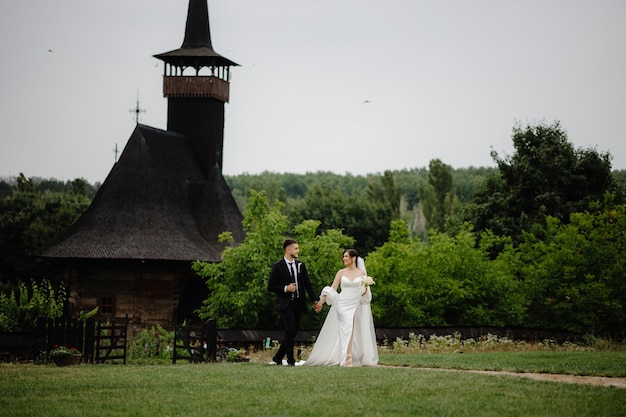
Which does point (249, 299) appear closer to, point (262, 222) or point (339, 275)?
point (262, 222)

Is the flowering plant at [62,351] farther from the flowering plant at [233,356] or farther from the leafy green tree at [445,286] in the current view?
the leafy green tree at [445,286]

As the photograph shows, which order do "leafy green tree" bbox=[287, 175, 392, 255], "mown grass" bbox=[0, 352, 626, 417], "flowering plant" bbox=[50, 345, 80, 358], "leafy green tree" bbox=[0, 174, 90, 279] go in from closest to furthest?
"mown grass" bbox=[0, 352, 626, 417]
"flowering plant" bbox=[50, 345, 80, 358]
"leafy green tree" bbox=[0, 174, 90, 279]
"leafy green tree" bbox=[287, 175, 392, 255]

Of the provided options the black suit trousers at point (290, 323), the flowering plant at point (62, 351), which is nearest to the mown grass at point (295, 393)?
the black suit trousers at point (290, 323)

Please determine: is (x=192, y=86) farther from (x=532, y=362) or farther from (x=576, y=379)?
(x=576, y=379)

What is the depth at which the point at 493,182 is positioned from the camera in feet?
169

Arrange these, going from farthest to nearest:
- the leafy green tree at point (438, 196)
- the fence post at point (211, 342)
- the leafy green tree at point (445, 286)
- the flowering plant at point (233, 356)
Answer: the leafy green tree at point (438, 196)
the leafy green tree at point (445, 286)
the flowering plant at point (233, 356)
the fence post at point (211, 342)

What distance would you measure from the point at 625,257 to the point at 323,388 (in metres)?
21.3

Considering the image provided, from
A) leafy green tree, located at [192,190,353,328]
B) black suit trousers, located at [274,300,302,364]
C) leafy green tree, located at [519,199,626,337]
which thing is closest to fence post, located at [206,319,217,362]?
black suit trousers, located at [274,300,302,364]

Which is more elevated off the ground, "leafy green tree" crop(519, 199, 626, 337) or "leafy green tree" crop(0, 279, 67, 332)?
"leafy green tree" crop(519, 199, 626, 337)

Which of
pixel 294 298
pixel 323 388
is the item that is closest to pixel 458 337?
pixel 294 298

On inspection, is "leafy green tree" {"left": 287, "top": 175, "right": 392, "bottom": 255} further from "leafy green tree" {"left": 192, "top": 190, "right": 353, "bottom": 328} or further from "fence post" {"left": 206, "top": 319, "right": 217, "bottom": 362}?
"fence post" {"left": 206, "top": 319, "right": 217, "bottom": 362}

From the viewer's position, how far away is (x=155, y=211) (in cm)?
4478

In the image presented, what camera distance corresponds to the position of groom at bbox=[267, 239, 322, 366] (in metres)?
16.2

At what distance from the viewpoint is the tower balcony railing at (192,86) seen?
161ft
